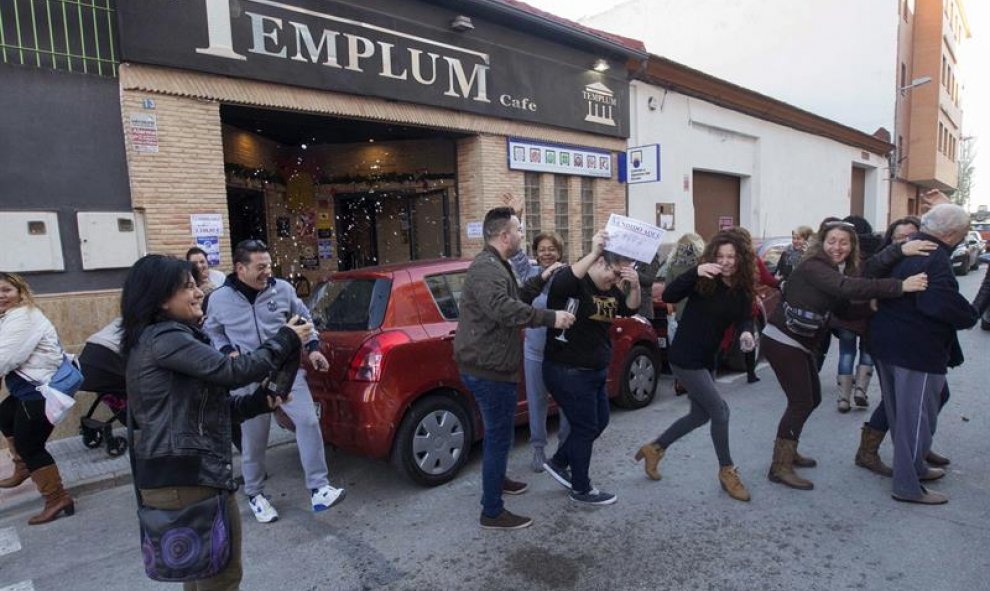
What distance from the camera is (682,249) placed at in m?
5.91

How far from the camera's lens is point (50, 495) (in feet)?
13.2

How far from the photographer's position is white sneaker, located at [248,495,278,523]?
3756mm

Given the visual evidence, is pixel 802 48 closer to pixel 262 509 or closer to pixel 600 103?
pixel 600 103

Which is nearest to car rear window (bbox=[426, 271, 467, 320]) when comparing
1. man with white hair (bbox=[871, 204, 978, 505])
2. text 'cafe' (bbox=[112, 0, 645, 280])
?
man with white hair (bbox=[871, 204, 978, 505])

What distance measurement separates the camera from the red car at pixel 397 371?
12.8 ft

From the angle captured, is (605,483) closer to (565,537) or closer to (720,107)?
(565,537)

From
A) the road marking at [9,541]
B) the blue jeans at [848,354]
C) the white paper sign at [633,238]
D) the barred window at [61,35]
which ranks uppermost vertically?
the barred window at [61,35]

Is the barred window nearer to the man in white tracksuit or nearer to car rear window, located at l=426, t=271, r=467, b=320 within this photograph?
the man in white tracksuit

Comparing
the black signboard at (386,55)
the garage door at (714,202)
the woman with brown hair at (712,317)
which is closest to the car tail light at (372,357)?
the woman with brown hair at (712,317)

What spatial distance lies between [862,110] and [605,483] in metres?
26.2

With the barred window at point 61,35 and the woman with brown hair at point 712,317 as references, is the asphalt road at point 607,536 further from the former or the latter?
the barred window at point 61,35

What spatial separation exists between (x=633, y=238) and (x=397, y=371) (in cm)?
180

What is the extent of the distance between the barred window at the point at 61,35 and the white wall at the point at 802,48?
23.5 meters

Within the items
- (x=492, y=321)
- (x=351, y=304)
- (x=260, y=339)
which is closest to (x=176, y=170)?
(x=351, y=304)
